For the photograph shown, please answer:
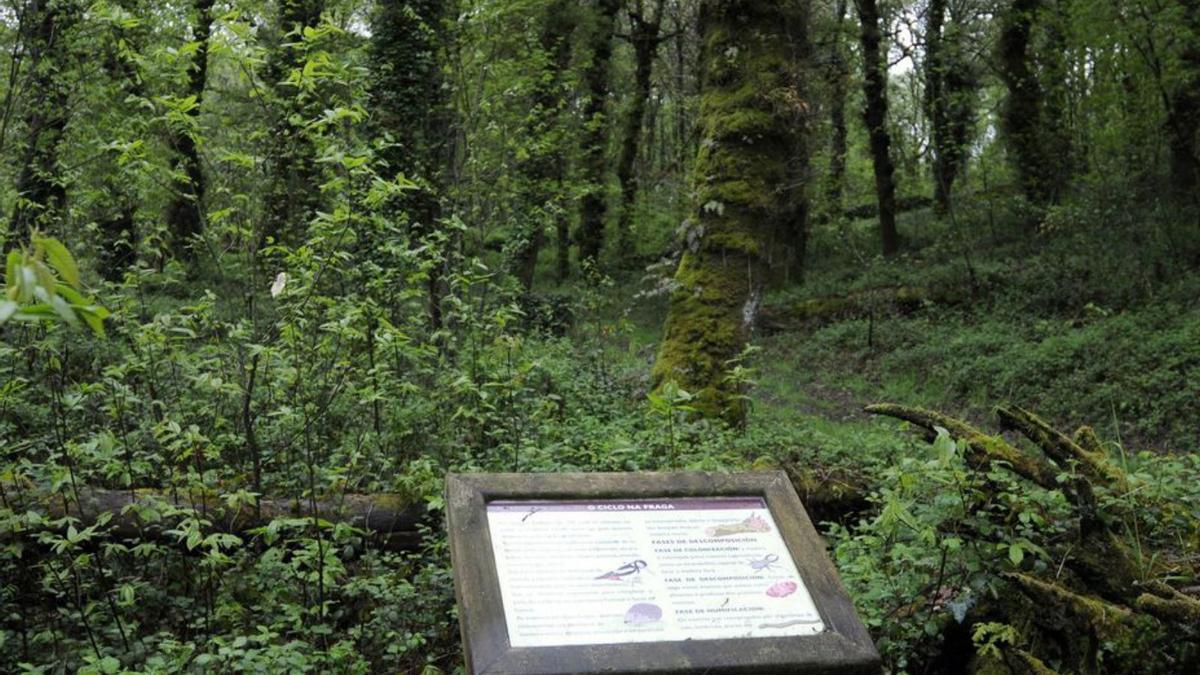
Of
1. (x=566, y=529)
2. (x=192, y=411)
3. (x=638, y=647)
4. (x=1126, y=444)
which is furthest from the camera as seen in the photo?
(x=1126, y=444)

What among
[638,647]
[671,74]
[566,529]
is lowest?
[638,647]

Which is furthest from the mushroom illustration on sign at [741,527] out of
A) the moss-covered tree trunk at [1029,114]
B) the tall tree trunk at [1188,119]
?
the moss-covered tree trunk at [1029,114]

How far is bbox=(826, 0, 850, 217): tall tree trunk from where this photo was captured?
46.2ft

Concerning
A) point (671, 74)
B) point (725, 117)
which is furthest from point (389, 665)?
point (671, 74)

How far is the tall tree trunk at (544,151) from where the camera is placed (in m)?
11.8

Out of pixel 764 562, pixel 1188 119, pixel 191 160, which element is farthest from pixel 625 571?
pixel 1188 119

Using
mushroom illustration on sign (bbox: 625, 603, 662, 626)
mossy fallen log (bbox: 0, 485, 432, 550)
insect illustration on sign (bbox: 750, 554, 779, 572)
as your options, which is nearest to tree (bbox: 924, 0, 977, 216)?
mossy fallen log (bbox: 0, 485, 432, 550)

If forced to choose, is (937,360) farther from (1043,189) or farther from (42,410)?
(42,410)

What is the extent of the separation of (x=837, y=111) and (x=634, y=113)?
575 cm

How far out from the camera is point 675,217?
2456 cm

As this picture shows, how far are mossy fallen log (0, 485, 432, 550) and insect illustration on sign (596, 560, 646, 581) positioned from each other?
1.85m

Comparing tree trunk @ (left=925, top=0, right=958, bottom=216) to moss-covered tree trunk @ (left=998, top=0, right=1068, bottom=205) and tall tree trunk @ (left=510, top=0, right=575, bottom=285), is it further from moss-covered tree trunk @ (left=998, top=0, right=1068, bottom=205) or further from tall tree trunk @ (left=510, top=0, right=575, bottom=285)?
tall tree trunk @ (left=510, top=0, right=575, bottom=285)

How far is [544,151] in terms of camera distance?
13008 millimetres

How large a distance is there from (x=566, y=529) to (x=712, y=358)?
487 cm
